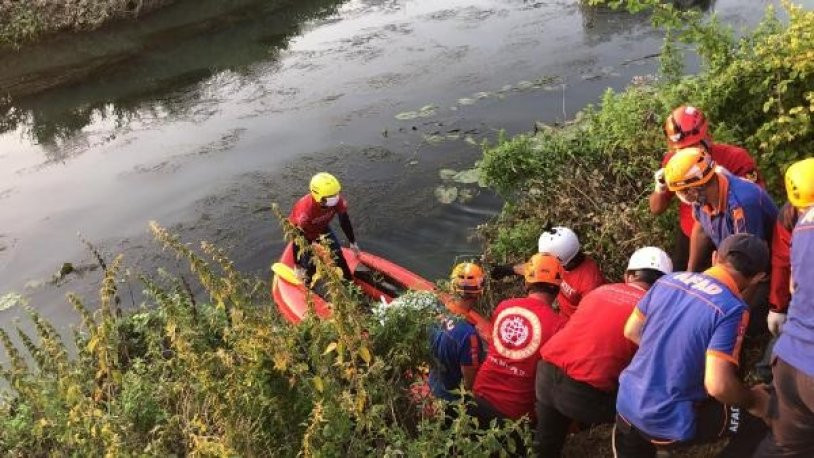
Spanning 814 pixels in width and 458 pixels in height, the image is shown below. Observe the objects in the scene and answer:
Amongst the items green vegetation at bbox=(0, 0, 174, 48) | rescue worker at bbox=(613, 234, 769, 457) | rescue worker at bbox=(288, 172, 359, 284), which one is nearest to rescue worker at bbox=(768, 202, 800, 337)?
rescue worker at bbox=(613, 234, 769, 457)

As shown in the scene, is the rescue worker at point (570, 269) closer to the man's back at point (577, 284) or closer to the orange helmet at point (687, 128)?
the man's back at point (577, 284)

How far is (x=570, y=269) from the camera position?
5398mm

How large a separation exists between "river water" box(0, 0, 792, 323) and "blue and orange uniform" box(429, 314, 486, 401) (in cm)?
444

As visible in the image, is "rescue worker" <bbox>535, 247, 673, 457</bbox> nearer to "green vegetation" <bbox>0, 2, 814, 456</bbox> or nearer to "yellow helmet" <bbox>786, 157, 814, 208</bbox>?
"green vegetation" <bbox>0, 2, 814, 456</bbox>

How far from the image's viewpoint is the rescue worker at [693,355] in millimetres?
3109

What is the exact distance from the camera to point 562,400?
4012 millimetres

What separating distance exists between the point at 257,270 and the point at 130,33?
14.2 metres

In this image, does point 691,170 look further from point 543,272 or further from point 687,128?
point 543,272

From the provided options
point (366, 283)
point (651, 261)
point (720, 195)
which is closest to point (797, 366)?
point (651, 261)

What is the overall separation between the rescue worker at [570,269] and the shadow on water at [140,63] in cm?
1257

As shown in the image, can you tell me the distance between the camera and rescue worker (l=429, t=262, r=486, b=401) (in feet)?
15.1

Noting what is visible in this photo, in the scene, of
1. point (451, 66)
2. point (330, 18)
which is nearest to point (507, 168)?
point (451, 66)

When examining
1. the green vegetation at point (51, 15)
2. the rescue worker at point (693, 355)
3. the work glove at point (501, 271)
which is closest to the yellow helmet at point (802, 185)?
the rescue worker at point (693, 355)

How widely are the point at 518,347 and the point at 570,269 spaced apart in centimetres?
123
